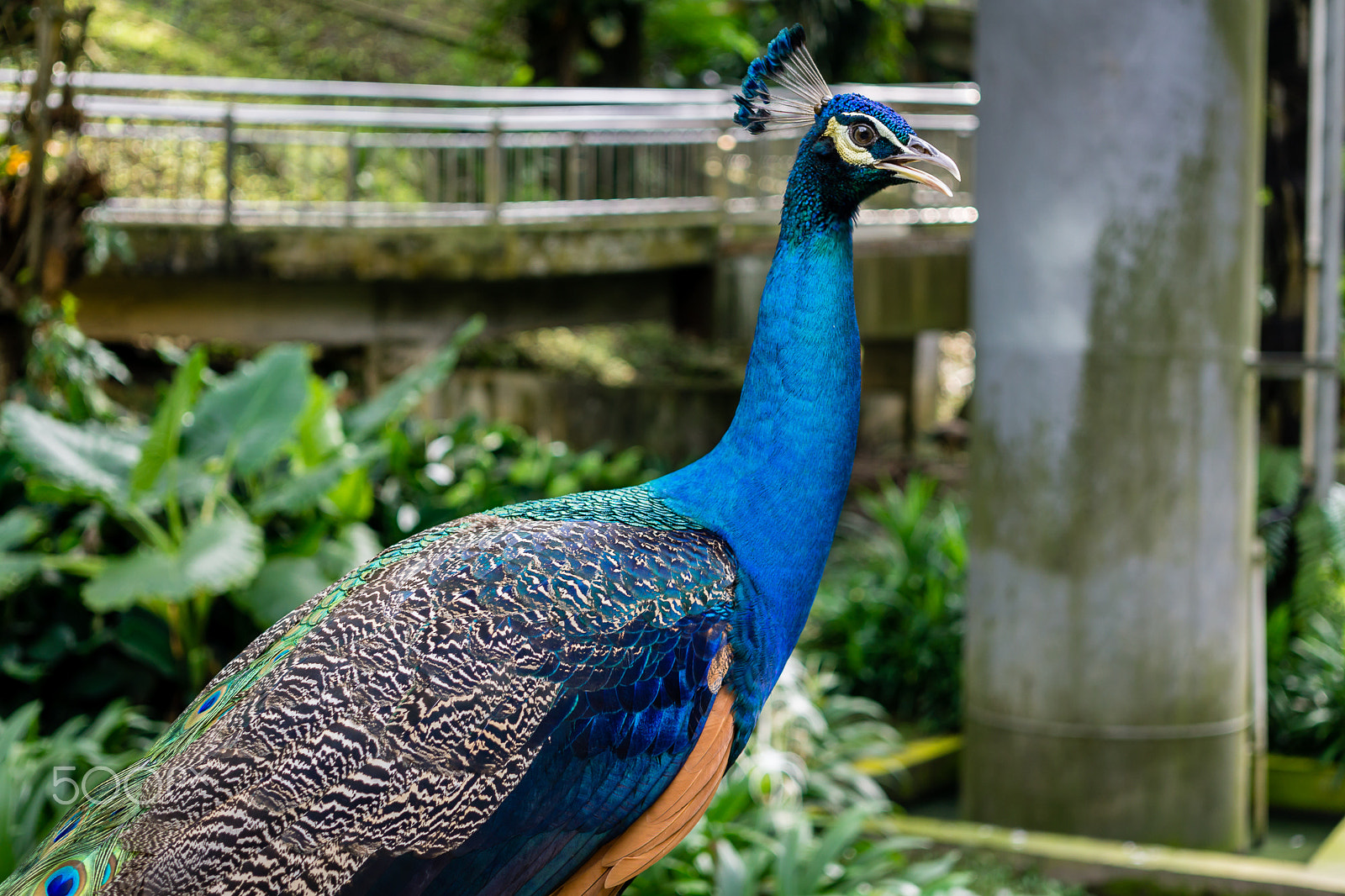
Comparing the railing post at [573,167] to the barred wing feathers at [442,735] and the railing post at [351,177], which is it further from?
the barred wing feathers at [442,735]

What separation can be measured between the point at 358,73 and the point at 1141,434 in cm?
1610

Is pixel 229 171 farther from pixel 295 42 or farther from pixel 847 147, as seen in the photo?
pixel 295 42

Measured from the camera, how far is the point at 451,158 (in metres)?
9.05

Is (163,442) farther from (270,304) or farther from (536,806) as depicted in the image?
(270,304)

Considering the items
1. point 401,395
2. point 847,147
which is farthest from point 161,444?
point 847,147

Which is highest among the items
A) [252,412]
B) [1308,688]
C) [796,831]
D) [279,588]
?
[252,412]

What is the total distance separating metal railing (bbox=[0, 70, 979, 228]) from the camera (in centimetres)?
827

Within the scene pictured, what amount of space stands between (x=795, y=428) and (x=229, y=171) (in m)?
7.00

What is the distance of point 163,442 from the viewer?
4.40 metres

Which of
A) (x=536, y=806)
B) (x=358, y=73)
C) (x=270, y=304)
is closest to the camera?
(x=536, y=806)

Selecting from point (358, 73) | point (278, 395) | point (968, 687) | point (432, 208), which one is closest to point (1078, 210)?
point (968, 687)

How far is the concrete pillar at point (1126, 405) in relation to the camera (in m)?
4.53

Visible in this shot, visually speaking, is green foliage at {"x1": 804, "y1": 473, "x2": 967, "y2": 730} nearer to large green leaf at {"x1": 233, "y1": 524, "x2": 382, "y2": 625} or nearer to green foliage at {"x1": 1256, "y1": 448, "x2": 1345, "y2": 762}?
green foliage at {"x1": 1256, "y1": 448, "x2": 1345, "y2": 762}

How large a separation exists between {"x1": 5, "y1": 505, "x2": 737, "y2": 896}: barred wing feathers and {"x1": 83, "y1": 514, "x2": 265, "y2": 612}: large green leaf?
2.16m
